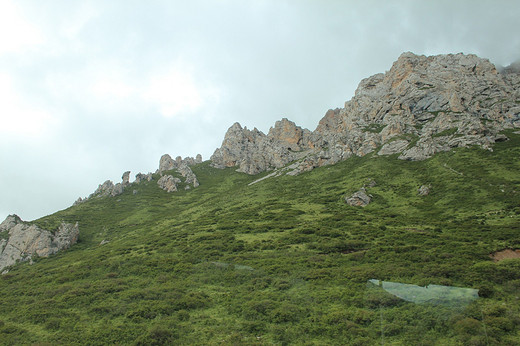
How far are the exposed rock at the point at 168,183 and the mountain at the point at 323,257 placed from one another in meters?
12.9

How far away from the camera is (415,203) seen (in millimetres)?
64500

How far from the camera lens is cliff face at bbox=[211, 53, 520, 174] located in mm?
99675

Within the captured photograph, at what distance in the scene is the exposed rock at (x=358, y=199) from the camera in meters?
70.9

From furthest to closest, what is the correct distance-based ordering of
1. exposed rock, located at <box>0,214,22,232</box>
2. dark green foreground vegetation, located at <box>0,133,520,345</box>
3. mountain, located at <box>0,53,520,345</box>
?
exposed rock, located at <box>0,214,22,232</box>, mountain, located at <box>0,53,520,345</box>, dark green foreground vegetation, located at <box>0,133,520,345</box>

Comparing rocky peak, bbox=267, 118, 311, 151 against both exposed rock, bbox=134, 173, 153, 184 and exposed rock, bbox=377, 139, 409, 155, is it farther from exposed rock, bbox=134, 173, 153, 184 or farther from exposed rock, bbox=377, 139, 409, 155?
exposed rock, bbox=377, 139, 409, 155

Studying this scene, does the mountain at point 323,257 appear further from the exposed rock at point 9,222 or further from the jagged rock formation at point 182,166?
the jagged rock formation at point 182,166

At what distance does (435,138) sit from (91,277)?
335ft

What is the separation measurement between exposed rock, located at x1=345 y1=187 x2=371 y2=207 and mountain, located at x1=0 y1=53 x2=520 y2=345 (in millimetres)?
543

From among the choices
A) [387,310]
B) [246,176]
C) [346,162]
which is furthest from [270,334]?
[246,176]

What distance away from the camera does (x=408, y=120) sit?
399 feet

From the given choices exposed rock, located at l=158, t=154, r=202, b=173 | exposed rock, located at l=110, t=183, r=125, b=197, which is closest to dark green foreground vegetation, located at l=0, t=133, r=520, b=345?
exposed rock, located at l=110, t=183, r=125, b=197

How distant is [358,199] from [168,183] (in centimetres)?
9473

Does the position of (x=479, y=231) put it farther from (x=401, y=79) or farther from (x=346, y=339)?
Answer: (x=401, y=79)

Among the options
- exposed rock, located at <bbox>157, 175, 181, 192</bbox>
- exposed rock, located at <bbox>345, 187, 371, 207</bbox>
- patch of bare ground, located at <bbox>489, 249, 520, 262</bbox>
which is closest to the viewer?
patch of bare ground, located at <bbox>489, 249, 520, 262</bbox>
